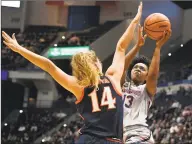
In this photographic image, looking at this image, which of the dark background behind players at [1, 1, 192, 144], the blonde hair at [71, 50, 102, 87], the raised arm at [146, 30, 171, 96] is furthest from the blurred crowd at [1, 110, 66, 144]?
the blonde hair at [71, 50, 102, 87]

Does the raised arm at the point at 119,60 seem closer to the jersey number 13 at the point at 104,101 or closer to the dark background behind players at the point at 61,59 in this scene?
the jersey number 13 at the point at 104,101

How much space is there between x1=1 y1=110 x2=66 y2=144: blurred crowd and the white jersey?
16.1 metres

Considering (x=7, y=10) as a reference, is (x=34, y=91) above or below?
below

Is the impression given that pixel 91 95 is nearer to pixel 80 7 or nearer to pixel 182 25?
pixel 182 25

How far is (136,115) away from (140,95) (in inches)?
6.9

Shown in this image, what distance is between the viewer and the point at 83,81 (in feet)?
9.74

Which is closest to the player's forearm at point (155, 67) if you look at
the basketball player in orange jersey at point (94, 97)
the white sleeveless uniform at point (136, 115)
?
the white sleeveless uniform at point (136, 115)

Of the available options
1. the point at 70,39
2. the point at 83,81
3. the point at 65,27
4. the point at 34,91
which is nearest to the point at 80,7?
the point at 65,27

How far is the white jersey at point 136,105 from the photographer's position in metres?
3.76

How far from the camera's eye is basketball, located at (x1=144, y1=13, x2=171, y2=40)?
3896 mm

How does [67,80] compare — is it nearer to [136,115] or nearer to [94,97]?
[94,97]

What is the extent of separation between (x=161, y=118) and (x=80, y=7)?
1227 centimetres

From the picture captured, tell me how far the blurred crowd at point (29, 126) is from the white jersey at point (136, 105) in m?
16.1

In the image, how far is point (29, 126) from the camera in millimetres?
21031
